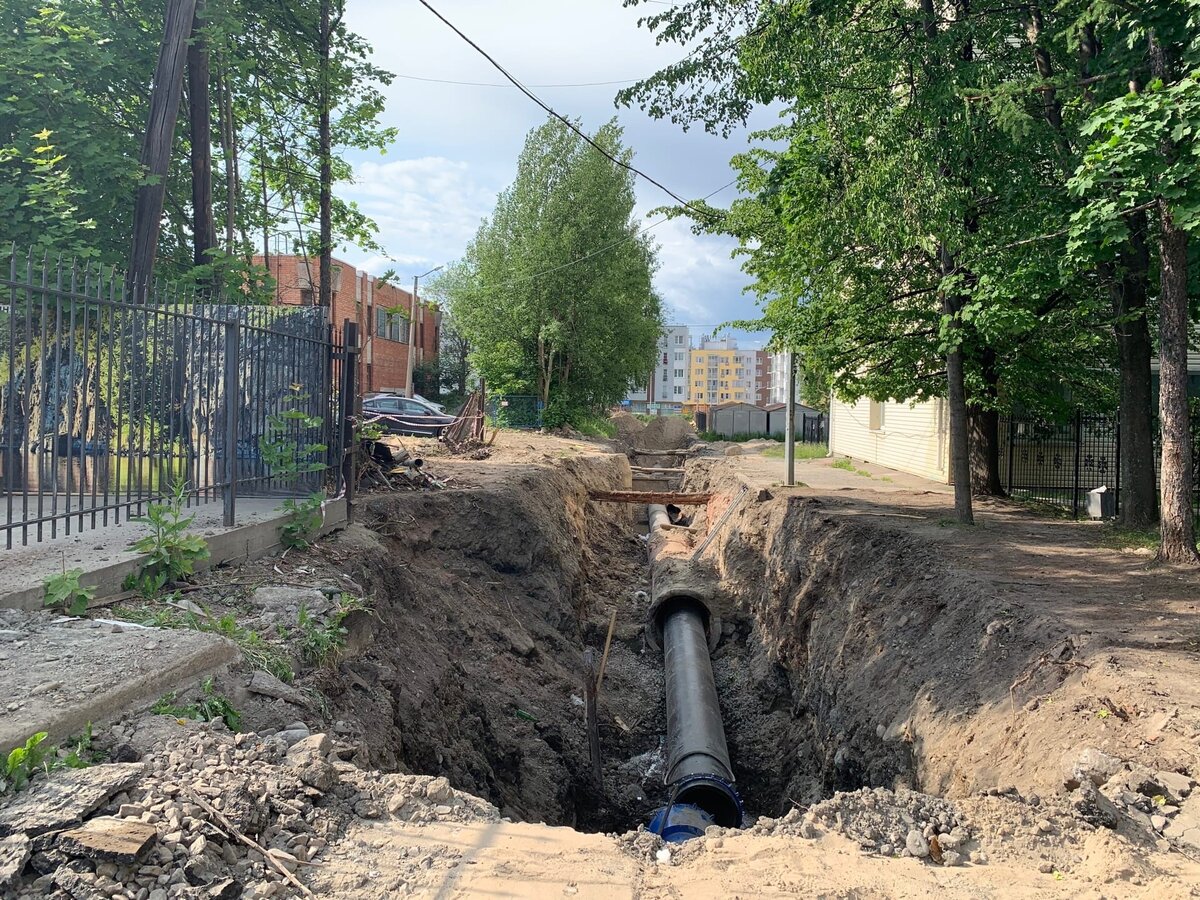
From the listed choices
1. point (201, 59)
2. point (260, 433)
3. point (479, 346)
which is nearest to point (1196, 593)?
point (260, 433)

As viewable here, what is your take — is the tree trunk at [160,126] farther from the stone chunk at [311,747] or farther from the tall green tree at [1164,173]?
the tall green tree at [1164,173]

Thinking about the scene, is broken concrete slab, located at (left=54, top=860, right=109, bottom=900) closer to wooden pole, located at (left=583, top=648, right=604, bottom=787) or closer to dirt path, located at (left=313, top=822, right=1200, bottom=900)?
dirt path, located at (left=313, top=822, right=1200, bottom=900)

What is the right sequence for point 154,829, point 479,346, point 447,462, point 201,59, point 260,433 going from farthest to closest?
point 479,346, point 447,462, point 201,59, point 260,433, point 154,829

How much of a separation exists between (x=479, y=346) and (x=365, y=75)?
20.1m

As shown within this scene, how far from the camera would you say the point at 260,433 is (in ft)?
24.5

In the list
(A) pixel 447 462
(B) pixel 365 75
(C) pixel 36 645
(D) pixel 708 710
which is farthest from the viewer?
(A) pixel 447 462

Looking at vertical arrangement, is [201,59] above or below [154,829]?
above

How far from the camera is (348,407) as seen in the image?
8.68m

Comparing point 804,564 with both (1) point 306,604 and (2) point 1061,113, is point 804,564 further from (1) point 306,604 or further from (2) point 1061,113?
(1) point 306,604

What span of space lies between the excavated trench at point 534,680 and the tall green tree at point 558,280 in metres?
18.0

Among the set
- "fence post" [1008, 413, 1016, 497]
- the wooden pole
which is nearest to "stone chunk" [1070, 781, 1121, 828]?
the wooden pole

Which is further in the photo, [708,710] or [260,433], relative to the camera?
[708,710]

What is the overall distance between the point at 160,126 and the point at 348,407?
391 cm

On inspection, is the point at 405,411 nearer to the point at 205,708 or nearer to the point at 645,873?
the point at 205,708
